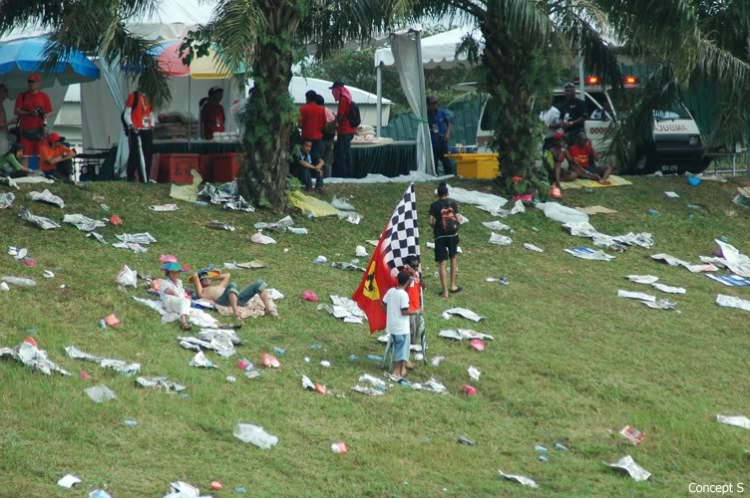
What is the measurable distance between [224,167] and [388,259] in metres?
8.43

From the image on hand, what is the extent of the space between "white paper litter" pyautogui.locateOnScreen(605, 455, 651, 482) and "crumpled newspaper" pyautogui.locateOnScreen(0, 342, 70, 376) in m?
4.97

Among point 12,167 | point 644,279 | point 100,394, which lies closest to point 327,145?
point 12,167

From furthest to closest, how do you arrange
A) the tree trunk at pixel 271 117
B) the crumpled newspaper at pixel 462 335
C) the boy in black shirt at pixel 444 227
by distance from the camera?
the tree trunk at pixel 271 117, the boy in black shirt at pixel 444 227, the crumpled newspaper at pixel 462 335

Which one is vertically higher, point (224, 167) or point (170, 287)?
point (224, 167)

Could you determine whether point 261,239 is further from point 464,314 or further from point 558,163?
point 558,163

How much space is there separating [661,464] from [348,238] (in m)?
7.61

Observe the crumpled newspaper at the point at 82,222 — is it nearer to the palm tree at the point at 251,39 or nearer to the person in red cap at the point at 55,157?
the palm tree at the point at 251,39

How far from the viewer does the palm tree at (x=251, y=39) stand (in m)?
16.3

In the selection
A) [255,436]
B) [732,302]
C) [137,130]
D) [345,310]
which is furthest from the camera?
[137,130]

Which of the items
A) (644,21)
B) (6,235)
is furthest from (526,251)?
(6,235)

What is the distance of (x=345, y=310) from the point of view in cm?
1474

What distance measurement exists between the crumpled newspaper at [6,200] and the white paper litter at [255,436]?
24.2ft

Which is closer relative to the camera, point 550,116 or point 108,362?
point 108,362

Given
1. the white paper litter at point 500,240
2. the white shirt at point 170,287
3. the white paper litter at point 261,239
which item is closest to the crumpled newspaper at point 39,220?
the white paper litter at point 261,239
